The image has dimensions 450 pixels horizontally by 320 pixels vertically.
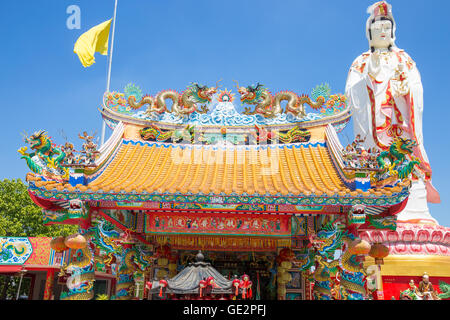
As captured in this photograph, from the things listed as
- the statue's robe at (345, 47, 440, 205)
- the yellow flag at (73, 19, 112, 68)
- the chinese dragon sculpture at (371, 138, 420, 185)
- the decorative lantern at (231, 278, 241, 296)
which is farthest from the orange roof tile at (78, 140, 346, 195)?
the statue's robe at (345, 47, 440, 205)

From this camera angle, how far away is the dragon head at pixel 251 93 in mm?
10102

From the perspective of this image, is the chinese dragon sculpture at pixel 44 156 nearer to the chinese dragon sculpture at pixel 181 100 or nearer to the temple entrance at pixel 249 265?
the chinese dragon sculpture at pixel 181 100

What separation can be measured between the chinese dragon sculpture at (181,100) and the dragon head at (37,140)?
346 centimetres

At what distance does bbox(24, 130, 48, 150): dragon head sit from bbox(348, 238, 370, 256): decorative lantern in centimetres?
589

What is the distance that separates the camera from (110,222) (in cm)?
768

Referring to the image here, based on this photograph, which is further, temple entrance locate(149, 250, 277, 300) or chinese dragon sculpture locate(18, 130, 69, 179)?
temple entrance locate(149, 250, 277, 300)

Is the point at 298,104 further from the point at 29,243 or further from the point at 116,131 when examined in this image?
the point at 29,243

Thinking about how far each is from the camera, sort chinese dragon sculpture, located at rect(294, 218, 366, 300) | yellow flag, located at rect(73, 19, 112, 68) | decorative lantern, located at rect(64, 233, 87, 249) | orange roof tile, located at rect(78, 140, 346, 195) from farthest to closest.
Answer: yellow flag, located at rect(73, 19, 112, 68) → orange roof tile, located at rect(78, 140, 346, 195) → chinese dragon sculpture, located at rect(294, 218, 366, 300) → decorative lantern, located at rect(64, 233, 87, 249)

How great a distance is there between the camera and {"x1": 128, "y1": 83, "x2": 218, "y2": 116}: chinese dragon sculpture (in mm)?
10188

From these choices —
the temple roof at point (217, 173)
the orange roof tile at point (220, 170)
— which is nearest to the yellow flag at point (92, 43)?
the temple roof at point (217, 173)

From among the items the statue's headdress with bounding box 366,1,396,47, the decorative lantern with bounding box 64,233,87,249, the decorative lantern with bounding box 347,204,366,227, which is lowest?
the decorative lantern with bounding box 64,233,87,249

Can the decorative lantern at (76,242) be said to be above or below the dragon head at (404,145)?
below

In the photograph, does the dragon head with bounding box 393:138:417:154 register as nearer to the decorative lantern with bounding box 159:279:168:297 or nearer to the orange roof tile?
the orange roof tile
